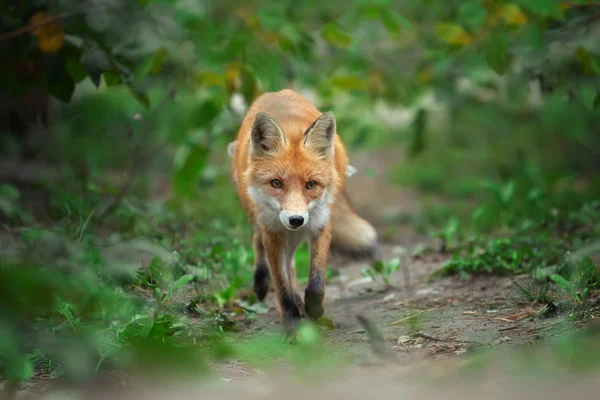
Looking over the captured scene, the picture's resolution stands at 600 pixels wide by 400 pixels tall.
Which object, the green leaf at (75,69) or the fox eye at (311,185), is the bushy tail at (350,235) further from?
the green leaf at (75,69)

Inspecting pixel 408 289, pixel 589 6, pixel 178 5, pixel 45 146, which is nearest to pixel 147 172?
pixel 45 146

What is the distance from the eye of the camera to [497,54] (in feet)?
15.8

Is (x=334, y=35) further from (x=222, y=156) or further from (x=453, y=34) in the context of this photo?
(x=222, y=156)

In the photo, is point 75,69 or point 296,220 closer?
point 296,220

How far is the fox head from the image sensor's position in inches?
159

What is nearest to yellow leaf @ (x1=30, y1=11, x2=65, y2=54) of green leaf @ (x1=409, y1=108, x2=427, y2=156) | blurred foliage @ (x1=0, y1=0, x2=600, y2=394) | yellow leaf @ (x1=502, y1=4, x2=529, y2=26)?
blurred foliage @ (x1=0, y1=0, x2=600, y2=394)

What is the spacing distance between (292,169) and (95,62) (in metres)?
1.34

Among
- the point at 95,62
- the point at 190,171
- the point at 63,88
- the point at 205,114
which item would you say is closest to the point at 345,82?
the point at 205,114

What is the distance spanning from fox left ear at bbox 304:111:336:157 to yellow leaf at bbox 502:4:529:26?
226cm

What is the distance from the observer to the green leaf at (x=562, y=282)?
11.5 feet

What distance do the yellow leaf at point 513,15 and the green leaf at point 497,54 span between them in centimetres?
54

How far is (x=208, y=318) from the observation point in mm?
3916

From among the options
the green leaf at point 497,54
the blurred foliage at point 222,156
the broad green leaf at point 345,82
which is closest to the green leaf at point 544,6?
the blurred foliage at point 222,156

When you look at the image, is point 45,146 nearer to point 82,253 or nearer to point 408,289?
point 82,253
